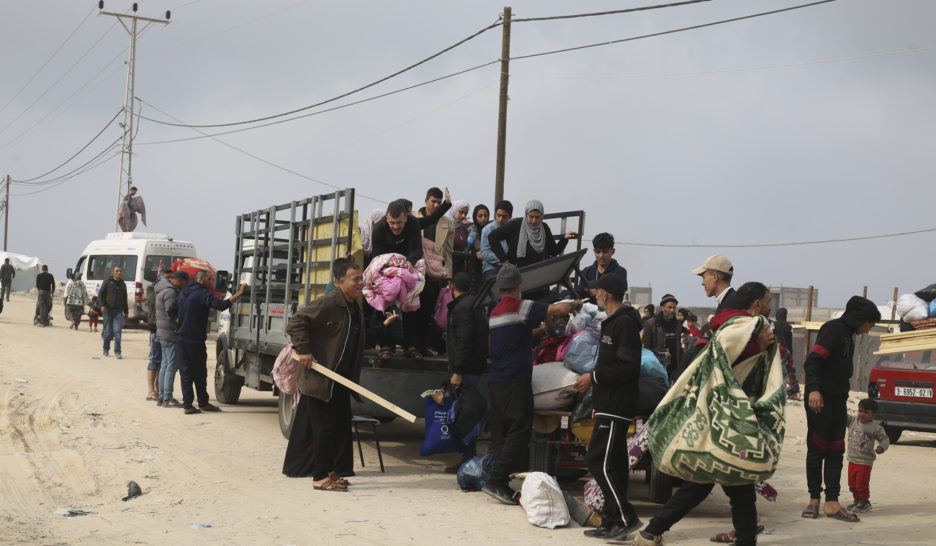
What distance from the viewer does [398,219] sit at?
9.23 metres

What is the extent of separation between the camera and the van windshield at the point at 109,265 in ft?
85.2

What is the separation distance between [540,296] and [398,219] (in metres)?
1.75

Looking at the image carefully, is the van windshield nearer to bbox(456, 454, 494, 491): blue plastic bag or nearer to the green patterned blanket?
bbox(456, 454, 494, 491): blue plastic bag

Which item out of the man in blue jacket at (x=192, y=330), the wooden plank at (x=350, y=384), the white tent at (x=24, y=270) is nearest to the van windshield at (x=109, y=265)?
the man in blue jacket at (x=192, y=330)

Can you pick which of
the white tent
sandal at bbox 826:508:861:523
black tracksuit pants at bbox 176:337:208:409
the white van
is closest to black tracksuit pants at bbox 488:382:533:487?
sandal at bbox 826:508:861:523

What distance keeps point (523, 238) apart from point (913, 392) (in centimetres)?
648

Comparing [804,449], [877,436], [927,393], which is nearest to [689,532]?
[877,436]

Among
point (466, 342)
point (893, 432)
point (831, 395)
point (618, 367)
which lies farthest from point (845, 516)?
point (893, 432)

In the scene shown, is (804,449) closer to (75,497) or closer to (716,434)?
(716,434)

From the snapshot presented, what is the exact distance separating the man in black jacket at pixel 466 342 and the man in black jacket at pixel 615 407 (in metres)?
1.64

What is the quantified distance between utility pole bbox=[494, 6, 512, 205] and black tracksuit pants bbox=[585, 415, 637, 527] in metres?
12.6

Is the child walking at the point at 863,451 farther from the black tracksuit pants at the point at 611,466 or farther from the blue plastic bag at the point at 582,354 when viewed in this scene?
the black tracksuit pants at the point at 611,466

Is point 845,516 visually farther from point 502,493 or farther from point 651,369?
point 502,493

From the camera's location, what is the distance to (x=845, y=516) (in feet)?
24.8
